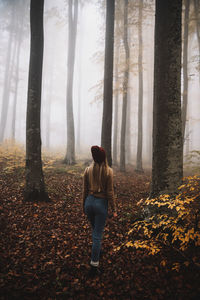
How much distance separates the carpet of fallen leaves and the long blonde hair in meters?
1.62

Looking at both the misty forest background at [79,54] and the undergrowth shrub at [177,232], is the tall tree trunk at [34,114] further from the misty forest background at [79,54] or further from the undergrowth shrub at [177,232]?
the misty forest background at [79,54]

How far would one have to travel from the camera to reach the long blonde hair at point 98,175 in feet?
9.22

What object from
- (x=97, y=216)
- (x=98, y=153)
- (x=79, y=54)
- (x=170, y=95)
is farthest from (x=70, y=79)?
(x=79, y=54)

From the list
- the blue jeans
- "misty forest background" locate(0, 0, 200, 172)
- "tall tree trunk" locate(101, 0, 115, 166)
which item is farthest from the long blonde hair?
"misty forest background" locate(0, 0, 200, 172)

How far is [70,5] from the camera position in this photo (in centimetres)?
1175

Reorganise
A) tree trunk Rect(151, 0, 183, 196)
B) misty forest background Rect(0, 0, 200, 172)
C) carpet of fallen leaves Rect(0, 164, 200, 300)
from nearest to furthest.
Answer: carpet of fallen leaves Rect(0, 164, 200, 300), tree trunk Rect(151, 0, 183, 196), misty forest background Rect(0, 0, 200, 172)

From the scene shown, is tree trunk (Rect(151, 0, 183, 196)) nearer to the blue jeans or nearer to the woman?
the woman

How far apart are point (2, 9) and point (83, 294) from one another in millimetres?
25315

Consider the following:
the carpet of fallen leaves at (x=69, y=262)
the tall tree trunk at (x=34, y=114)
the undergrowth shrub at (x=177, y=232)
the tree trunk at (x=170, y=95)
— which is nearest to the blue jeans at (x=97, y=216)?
the carpet of fallen leaves at (x=69, y=262)

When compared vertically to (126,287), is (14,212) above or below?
above

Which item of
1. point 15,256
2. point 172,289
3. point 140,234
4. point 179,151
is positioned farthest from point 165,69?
point 15,256

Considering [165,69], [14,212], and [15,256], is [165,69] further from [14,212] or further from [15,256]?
[14,212]

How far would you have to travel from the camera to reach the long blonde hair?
2811 mm

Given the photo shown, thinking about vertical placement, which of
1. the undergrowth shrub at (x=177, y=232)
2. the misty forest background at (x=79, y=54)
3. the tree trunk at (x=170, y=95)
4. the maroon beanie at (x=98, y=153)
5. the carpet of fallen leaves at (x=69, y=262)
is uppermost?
the misty forest background at (x=79, y=54)
